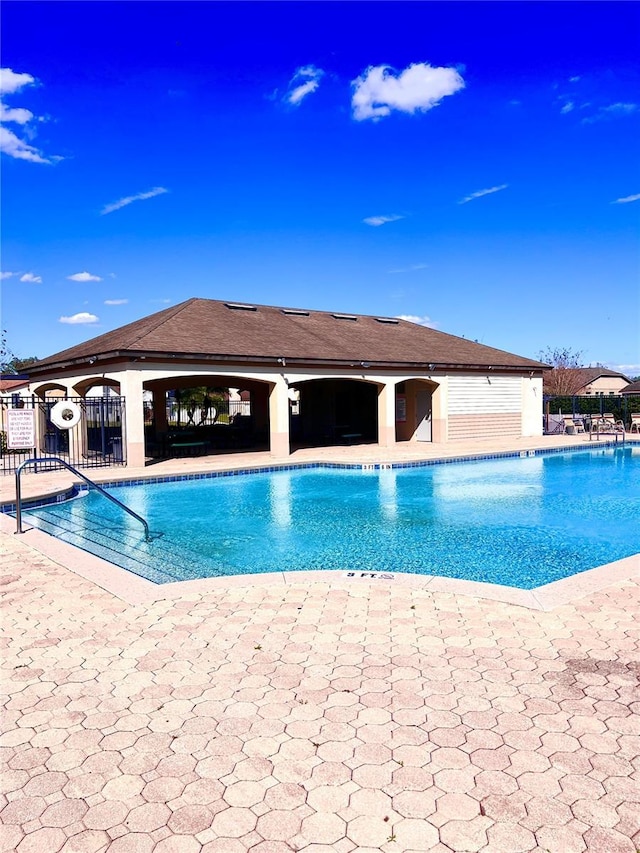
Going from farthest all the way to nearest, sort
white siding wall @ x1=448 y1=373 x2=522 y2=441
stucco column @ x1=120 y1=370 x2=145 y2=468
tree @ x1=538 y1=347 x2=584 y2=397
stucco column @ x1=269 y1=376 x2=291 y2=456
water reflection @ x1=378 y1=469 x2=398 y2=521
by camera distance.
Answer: tree @ x1=538 y1=347 x2=584 y2=397 → white siding wall @ x1=448 y1=373 x2=522 y2=441 → stucco column @ x1=269 y1=376 x2=291 y2=456 → stucco column @ x1=120 y1=370 x2=145 y2=468 → water reflection @ x1=378 y1=469 x2=398 y2=521

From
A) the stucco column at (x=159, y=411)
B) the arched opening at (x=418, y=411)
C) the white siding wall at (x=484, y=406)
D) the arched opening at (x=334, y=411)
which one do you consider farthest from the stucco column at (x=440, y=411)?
the stucco column at (x=159, y=411)

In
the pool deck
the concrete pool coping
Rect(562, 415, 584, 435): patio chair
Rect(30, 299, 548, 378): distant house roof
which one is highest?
Rect(30, 299, 548, 378): distant house roof

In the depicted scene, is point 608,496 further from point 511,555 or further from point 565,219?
point 565,219

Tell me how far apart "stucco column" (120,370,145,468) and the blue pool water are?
2414 millimetres

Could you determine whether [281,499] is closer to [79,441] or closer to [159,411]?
[79,441]

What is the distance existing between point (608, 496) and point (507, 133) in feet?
43.1

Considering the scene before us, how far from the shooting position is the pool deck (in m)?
2.77

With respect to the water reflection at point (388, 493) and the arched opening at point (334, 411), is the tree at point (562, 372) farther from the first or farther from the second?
the water reflection at point (388, 493)

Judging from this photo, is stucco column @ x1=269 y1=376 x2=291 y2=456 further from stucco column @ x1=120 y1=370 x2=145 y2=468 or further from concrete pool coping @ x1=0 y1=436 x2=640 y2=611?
concrete pool coping @ x1=0 y1=436 x2=640 y2=611

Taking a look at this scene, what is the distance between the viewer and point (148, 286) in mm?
37531

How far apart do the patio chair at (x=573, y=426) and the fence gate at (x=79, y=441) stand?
72.0 feet

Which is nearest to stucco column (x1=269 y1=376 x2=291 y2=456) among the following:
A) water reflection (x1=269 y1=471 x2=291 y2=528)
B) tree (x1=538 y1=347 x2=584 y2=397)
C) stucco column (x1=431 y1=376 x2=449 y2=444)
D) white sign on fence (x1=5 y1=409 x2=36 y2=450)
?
water reflection (x1=269 y1=471 x2=291 y2=528)

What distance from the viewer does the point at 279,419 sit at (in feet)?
67.7

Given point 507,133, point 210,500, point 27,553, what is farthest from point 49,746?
point 507,133
